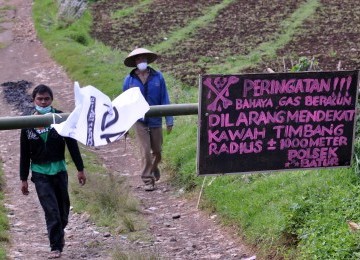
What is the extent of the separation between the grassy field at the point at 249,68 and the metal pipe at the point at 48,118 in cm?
163

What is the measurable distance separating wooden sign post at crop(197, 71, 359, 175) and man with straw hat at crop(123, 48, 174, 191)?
162 inches

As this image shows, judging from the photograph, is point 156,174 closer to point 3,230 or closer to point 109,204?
point 109,204

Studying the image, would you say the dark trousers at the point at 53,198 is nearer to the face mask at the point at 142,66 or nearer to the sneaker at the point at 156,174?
the face mask at the point at 142,66

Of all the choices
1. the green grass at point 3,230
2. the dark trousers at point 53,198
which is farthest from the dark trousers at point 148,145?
the dark trousers at point 53,198

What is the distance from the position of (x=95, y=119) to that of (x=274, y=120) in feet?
4.93

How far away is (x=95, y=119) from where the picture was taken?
6059 mm

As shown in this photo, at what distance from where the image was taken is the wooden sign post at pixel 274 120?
21.1 ft

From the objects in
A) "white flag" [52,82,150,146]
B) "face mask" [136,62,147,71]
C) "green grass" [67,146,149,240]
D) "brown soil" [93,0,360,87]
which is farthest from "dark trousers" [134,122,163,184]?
"brown soil" [93,0,360,87]

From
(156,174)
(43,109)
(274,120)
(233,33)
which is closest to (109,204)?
(156,174)

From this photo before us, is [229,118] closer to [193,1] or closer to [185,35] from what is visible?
[185,35]

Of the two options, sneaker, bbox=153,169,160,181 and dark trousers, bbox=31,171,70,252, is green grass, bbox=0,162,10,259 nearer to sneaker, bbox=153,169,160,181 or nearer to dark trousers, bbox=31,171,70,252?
dark trousers, bbox=31,171,70,252

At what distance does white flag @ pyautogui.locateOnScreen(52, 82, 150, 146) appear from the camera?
6.01m

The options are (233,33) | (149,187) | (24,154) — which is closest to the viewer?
(24,154)

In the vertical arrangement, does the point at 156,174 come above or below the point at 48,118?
below
